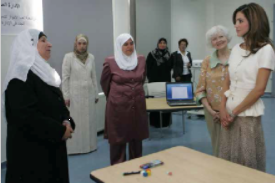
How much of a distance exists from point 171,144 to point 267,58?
2849 mm

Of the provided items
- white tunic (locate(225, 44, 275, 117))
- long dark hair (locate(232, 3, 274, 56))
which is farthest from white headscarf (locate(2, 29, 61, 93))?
long dark hair (locate(232, 3, 274, 56))

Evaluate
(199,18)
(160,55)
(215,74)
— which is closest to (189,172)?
(215,74)

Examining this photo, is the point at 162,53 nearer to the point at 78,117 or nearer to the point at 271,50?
the point at 78,117

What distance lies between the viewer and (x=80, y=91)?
393 centimetres

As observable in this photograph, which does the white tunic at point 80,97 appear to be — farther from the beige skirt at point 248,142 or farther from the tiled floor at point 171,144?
the beige skirt at point 248,142

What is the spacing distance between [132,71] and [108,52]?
2053 mm

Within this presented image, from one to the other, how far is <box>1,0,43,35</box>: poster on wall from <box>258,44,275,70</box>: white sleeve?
9.28 feet

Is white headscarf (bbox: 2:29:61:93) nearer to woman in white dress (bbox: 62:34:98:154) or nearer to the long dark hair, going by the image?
the long dark hair

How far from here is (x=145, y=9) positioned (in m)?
5.90

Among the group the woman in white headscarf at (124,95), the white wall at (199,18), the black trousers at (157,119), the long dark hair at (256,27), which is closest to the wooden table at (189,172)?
the long dark hair at (256,27)

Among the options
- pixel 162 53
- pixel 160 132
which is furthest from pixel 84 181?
pixel 162 53

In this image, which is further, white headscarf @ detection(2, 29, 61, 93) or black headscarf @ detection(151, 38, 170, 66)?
black headscarf @ detection(151, 38, 170, 66)

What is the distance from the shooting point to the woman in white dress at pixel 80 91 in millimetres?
3875

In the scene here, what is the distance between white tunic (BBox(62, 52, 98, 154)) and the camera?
388cm
